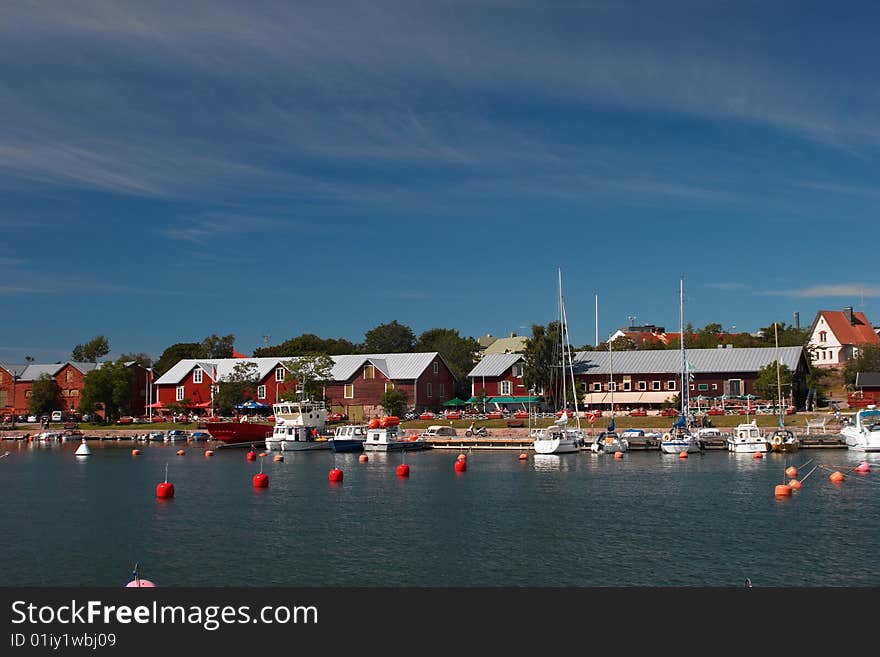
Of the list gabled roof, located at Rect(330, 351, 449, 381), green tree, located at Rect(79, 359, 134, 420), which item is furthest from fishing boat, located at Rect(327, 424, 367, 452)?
green tree, located at Rect(79, 359, 134, 420)

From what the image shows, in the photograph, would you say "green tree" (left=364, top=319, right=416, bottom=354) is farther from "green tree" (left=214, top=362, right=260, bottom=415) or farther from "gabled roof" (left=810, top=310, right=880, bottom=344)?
"gabled roof" (left=810, top=310, right=880, bottom=344)

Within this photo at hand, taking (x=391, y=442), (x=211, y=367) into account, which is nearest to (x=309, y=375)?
(x=211, y=367)

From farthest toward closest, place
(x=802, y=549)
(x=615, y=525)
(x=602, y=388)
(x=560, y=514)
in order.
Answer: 1. (x=602, y=388)
2. (x=560, y=514)
3. (x=615, y=525)
4. (x=802, y=549)

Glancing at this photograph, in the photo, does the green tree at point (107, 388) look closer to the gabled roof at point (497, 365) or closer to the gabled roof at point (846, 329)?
the gabled roof at point (497, 365)

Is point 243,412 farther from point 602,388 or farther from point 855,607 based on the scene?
point 855,607

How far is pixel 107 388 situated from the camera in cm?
12675

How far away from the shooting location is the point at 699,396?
10206 centimetres

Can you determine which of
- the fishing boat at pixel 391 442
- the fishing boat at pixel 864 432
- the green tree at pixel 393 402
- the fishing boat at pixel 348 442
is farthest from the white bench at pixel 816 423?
the green tree at pixel 393 402

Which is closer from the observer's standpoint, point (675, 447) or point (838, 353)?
point (675, 447)

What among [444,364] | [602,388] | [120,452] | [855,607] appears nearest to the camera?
[855,607]

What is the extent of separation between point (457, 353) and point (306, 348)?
28.6 m

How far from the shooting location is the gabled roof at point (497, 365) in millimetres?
114750

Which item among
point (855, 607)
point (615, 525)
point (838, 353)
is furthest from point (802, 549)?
point (838, 353)

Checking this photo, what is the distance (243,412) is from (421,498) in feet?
249
